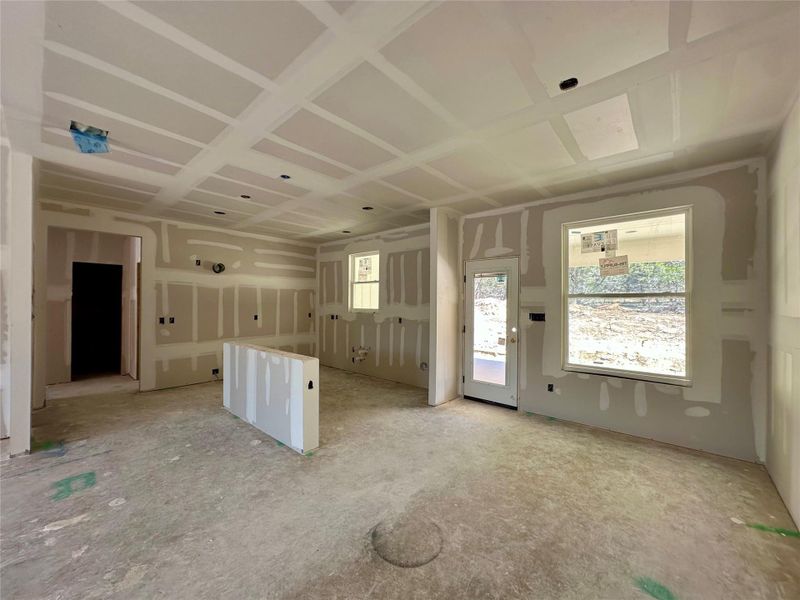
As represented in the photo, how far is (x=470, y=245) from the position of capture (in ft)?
15.6

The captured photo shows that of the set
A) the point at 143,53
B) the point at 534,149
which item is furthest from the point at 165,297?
the point at 534,149

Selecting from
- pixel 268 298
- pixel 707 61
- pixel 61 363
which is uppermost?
pixel 707 61

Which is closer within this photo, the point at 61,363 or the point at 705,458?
the point at 705,458

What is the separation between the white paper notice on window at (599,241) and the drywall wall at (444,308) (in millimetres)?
1666

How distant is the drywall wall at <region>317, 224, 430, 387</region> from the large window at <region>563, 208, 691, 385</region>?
2360mm

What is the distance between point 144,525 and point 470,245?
4.44 meters

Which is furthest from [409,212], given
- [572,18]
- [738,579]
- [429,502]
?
[738,579]

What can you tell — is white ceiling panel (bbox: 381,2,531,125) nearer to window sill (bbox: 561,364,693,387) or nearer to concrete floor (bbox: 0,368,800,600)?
concrete floor (bbox: 0,368,800,600)

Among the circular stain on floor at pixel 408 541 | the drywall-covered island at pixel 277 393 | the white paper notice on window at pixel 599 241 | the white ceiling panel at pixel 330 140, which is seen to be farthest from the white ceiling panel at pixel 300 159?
the circular stain on floor at pixel 408 541

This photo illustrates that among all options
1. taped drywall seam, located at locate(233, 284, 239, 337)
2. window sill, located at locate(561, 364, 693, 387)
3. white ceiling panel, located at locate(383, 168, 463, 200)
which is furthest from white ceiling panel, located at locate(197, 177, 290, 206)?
window sill, located at locate(561, 364, 693, 387)

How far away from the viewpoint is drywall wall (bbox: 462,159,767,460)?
2889mm

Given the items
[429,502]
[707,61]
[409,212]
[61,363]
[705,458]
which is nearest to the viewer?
[707,61]

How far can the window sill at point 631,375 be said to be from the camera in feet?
10.6

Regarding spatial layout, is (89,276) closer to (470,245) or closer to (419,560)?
(470,245)
